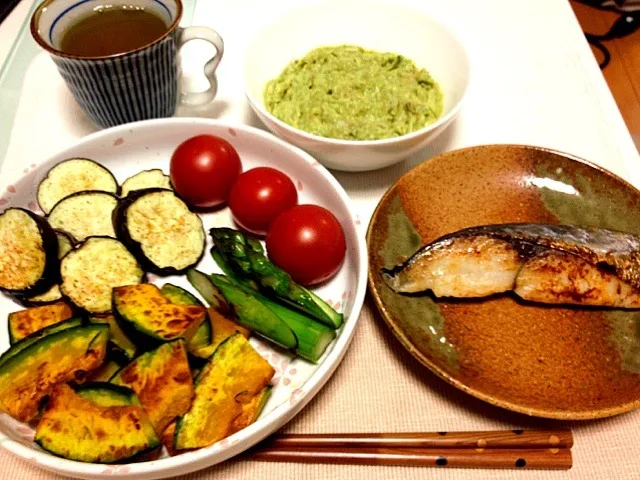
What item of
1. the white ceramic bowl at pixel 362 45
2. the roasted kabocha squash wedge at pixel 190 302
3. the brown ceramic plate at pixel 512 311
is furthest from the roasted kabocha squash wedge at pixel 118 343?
the white ceramic bowl at pixel 362 45

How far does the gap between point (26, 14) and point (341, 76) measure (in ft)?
5.08

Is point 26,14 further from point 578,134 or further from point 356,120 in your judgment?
point 578,134

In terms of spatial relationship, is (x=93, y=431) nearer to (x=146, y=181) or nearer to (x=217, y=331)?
(x=217, y=331)

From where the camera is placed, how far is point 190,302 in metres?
1.47

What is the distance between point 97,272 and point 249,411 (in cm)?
60

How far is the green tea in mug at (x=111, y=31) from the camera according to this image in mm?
→ 1755

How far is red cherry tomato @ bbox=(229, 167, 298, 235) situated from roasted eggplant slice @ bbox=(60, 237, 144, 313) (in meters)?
0.35

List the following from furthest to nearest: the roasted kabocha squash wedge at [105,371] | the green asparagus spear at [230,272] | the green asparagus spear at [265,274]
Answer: the green asparagus spear at [230,272]
the green asparagus spear at [265,274]
the roasted kabocha squash wedge at [105,371]

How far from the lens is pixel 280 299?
4.99ft

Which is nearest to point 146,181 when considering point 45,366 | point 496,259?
point 45,366

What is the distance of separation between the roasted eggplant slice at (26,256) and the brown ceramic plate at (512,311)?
35.8 inches

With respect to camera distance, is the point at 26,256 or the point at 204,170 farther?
the point at 204,170

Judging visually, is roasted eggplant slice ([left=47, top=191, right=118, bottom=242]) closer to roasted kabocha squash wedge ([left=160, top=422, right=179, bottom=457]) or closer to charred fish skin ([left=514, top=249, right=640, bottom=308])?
roasted kabocha squash wedge ([left=160, top=422, right=179, bottom=457])

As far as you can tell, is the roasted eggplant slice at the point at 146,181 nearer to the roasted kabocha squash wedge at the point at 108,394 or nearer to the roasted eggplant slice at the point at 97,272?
the roasted eggplant slice at the point at 97,272
